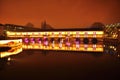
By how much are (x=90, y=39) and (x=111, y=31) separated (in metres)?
19.6

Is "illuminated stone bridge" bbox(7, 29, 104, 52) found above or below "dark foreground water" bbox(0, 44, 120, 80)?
above

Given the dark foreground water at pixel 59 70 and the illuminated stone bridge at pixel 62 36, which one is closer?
the dark foreground water at pixel 59 70

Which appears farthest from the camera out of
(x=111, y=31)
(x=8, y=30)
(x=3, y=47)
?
(x=111, y=31)

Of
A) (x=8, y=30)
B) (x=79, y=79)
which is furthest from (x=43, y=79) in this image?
(x=8, y=30)

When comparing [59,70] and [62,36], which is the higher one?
[62,36]

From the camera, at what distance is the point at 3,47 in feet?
71.3

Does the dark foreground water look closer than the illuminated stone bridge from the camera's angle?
Yes

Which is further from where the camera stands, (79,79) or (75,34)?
(75,34)

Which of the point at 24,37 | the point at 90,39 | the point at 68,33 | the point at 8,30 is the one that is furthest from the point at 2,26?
the point at 90,39

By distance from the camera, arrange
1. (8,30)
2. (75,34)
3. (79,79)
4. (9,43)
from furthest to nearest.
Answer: (8,30) < (75,34) < (9,43) < (79,79)

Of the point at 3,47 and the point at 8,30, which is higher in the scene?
the point at 8,30

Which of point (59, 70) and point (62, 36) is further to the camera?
point (62, 36)

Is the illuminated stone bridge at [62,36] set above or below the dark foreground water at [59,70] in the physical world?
above

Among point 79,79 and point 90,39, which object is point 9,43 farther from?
point 90,39
